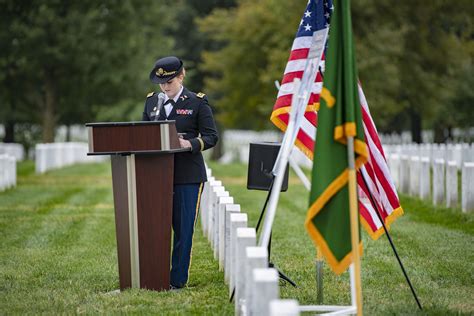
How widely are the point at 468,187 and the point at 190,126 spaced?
8.19 m

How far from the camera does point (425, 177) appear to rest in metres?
19.1

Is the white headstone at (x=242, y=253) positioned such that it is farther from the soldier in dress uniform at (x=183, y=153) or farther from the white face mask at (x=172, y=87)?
the white face mask at (x=172, y=87)

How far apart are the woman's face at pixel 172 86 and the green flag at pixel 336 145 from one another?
239 cm

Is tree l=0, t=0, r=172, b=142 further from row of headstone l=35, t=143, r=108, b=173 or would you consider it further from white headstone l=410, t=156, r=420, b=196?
white headstone l=410, t=156, r=420, b=196

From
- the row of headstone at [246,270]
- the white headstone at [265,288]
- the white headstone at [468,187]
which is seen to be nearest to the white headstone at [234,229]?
the row of headstone at [246,270]

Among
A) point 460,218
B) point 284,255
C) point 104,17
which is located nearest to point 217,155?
point 104,17

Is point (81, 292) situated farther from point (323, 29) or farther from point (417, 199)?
point (417, 199)

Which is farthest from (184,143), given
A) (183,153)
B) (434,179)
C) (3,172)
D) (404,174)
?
(3,172)

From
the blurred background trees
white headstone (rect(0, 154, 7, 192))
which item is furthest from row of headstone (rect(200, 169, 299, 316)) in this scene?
the blurred background trees

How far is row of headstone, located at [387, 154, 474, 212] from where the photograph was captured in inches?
635

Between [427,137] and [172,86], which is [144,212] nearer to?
[172,86]

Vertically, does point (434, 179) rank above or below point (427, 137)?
above

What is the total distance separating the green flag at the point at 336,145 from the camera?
6805 millimetres

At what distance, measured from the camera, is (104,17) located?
4038 cm
